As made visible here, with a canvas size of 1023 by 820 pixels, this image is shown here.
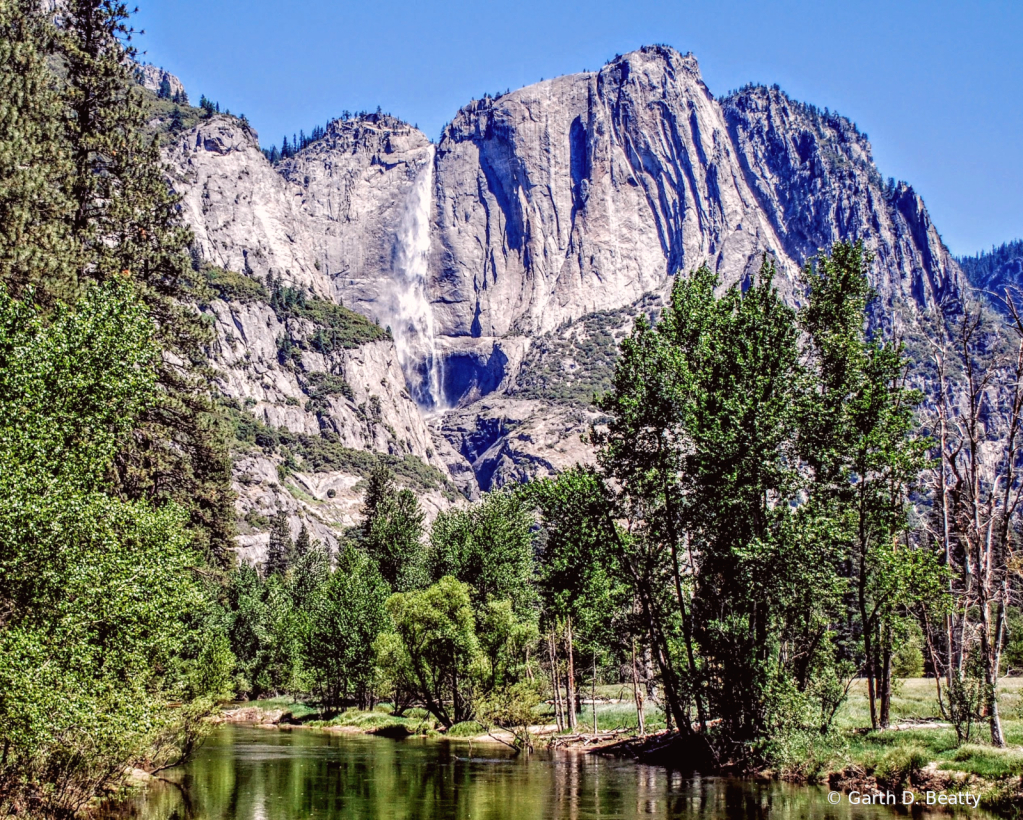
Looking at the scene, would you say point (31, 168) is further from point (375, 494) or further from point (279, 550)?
point (279, 550)

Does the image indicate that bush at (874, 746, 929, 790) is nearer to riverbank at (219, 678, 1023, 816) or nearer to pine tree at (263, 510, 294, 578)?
riverbank at (219, 678, 1023, 816)

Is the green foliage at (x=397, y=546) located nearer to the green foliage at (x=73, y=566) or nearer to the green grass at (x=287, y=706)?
the green grass at (x=287, y=706)

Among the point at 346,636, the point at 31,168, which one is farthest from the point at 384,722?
the point at 31,168

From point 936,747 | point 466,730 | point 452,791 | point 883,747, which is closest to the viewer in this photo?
point 936,747

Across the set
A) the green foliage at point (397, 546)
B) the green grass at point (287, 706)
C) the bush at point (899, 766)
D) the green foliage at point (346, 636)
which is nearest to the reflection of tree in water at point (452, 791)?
the bush at point (899, 766)

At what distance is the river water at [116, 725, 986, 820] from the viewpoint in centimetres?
2606

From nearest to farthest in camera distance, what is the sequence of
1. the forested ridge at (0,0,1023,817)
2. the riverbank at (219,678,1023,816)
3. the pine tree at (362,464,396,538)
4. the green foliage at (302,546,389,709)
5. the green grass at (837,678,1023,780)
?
the forested ridge at (0,0,1023,817), the riverbank at (219,678,1023,816), the green grass at (837,678,1023,780), the green foliage at (302,546,389,709), the pine tree at (362,464,396,538)

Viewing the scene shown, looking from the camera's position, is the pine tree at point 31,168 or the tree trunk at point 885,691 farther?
the tree trunk at point 885,691

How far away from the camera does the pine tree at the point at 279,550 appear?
14662cm

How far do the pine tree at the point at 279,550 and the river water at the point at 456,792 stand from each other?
104 meters

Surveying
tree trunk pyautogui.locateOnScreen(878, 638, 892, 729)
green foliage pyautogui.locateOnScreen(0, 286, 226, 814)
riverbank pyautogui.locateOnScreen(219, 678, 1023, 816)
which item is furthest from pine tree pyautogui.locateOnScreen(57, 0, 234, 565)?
tree trunk pyautogui.locateOnScreen(878, 638, 892, 729)

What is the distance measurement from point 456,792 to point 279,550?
12630cm

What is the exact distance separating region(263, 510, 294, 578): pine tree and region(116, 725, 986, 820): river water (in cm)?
10371

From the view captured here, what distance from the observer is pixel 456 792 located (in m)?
31.6
